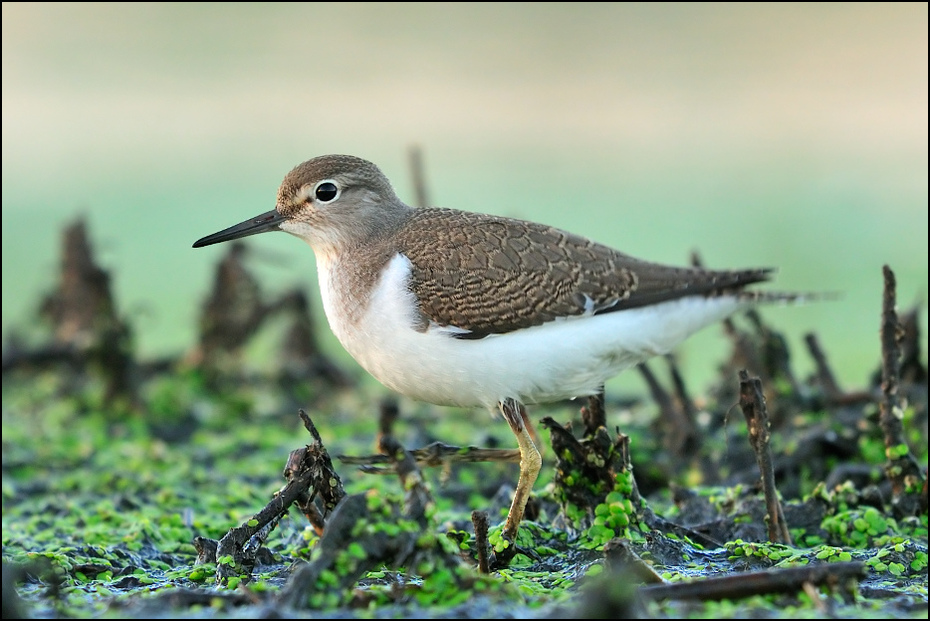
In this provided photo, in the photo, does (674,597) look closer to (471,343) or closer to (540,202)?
(471,343)

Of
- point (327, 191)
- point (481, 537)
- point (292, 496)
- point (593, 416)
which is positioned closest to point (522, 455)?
point (593, 416)

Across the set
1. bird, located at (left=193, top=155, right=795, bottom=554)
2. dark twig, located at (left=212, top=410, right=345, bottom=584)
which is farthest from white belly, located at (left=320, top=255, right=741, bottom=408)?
dark twig, located at (left=212, top=410, right=345, bottom=584)

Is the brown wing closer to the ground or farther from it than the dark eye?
closer to the ground

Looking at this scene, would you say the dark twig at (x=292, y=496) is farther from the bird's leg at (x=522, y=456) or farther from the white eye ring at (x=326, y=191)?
the white eye ring at (x=326, y=191)

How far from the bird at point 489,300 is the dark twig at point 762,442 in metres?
0.75

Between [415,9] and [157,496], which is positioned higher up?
[415,9]

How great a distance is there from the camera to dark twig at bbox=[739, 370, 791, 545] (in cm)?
532

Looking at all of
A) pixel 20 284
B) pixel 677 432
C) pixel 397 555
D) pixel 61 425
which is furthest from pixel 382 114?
pixel 397 555

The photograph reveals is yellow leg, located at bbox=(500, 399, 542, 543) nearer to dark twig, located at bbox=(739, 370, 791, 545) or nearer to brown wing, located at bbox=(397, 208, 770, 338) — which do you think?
brown wing, located at bbox=(397, 208, 770, 338)

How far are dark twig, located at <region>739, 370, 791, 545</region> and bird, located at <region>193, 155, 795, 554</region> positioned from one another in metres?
0.75

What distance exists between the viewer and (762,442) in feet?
17.8

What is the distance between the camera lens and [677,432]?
7648 mm

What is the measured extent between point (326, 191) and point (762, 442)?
8.75ft

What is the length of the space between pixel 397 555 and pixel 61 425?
5.96 meters
